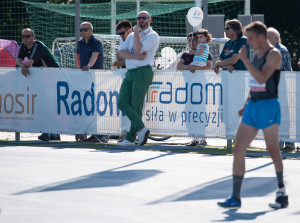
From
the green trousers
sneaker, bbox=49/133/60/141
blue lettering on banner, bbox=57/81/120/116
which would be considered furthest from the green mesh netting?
the green trousers

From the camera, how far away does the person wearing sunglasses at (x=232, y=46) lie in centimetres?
1220

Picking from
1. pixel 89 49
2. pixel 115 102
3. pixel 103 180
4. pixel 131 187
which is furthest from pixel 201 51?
pixel 131 187

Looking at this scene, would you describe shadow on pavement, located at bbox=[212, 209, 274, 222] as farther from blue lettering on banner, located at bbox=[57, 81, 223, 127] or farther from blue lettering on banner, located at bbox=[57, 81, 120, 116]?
blue lettering on banner, located at bbox=[57, 81, 120, 116]

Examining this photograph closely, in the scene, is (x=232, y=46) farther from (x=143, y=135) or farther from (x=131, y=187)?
(x=131, y=187)

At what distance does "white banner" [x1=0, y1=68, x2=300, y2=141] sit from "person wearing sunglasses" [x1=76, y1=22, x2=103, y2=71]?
11.3 inches

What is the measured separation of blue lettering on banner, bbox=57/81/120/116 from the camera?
13953mm

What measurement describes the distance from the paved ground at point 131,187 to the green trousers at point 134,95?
0.96 m

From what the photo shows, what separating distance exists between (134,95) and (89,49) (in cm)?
154

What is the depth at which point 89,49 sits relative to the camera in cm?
1421

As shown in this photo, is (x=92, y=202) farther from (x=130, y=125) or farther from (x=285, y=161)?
(x=130, y=125)

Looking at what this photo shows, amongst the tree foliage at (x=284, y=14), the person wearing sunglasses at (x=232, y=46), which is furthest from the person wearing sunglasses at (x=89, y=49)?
the tree foliage at (x=284, y=14)

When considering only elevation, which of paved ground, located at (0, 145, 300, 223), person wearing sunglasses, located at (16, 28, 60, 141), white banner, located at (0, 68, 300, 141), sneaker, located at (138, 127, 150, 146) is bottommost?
paved ground, located at (0, 145, 300, 223)

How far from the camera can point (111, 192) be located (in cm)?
819

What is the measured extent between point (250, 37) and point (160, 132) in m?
6.34
